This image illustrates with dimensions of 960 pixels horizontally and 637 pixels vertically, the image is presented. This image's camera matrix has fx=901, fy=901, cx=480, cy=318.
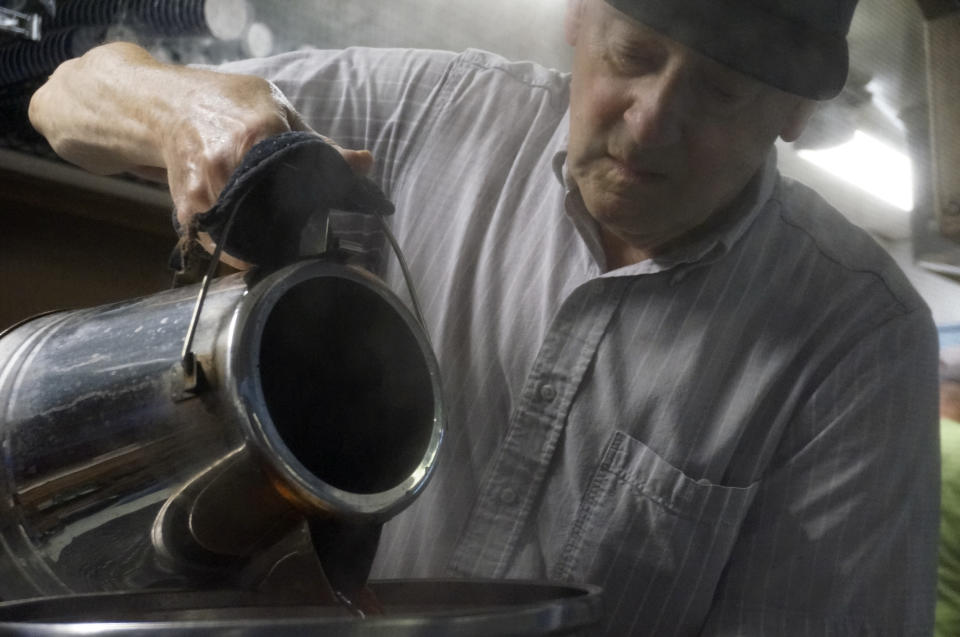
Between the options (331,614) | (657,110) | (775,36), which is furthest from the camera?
(657,110)

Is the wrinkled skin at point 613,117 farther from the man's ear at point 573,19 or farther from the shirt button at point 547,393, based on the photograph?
the shirt button at point 547,393

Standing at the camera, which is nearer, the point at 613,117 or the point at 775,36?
the point at 775,36

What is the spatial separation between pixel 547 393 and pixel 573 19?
382 millimetres

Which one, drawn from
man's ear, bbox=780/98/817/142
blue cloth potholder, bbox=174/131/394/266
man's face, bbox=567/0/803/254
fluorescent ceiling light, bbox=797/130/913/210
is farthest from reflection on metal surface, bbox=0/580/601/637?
fluorescent ceiling light, bbox=797/130/913/210

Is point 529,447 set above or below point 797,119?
below

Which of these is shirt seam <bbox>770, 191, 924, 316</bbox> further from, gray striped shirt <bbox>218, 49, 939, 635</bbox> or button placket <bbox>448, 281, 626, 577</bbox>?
button placket <bbox>448, 281, 626, 577</bbox>

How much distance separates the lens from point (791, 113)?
2.86 ft

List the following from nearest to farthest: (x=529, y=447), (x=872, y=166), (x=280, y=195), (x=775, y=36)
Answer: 1. (x=280, y=195)
2. (x=775, y=36)
3. (x=529, y=447)
4. (x=872, y=166)

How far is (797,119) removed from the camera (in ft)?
2.92

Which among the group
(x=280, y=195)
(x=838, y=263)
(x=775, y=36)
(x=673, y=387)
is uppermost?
(x=775, y=36)

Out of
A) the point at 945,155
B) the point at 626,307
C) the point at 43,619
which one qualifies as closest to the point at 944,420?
the point at 945,155

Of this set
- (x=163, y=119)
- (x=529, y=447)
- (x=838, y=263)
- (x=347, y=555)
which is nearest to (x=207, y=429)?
(x=347, y=555)

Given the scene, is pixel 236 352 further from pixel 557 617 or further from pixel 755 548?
pixel 755 548

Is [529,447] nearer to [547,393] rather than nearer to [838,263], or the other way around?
[547,393]
